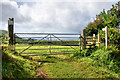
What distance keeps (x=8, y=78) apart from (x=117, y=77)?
4934mm

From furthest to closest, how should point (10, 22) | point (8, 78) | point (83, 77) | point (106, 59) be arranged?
point (10, 22), point (106, 59), point (83, 77), point (8, 78)

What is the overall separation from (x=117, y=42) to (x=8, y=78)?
7.71 metres

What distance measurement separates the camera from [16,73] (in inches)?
175

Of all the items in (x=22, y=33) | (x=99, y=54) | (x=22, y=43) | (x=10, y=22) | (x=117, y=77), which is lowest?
(x=117, y=77)

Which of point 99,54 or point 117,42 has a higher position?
point 117,42

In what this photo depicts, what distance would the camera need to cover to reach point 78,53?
27.8 ft

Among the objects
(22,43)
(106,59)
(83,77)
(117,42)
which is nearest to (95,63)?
(106,59)

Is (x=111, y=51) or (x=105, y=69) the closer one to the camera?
(x=105, y=69)

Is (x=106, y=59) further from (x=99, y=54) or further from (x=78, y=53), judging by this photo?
(x=78, y=53)

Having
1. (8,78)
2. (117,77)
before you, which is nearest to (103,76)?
(117,77)

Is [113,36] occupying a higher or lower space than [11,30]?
lower

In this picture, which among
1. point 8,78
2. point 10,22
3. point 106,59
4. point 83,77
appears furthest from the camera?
point 10,22

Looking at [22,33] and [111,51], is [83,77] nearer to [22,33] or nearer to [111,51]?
[111,51]

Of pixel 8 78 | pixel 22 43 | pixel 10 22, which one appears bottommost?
pixel 8 78
